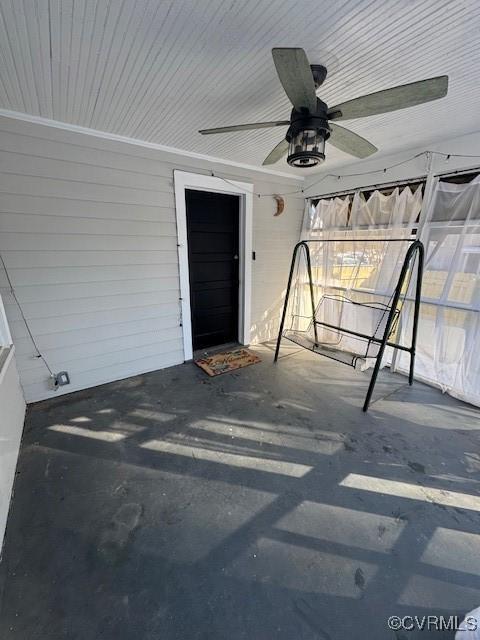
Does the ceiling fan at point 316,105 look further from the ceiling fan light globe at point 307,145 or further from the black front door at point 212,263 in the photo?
the black front door at point 212,263

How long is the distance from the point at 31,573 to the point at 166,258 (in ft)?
8.28

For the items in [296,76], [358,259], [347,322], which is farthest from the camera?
[347,322]

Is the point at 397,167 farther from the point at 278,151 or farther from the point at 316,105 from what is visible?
the point at 316,105

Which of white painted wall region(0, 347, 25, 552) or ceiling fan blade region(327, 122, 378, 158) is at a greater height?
ceiling fan blade region(327, 122, 378, 158)

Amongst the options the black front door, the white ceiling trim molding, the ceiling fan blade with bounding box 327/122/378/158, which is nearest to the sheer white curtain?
the ceiling fan blade with bounding box 327/122/378/158

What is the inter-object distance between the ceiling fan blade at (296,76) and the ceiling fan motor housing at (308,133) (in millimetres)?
39

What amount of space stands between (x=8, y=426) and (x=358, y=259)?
3717mm

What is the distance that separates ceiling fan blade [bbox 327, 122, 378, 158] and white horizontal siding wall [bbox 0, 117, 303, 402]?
5.73 feet

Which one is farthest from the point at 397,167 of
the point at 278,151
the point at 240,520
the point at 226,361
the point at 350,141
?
the point at 240,520

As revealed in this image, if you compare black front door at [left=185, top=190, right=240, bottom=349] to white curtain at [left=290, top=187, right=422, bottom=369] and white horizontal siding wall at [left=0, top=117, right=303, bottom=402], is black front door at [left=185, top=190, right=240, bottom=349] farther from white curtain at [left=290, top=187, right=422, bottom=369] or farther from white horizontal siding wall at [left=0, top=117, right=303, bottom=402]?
white curtain at [left=290, top=187, right=422, bottom=369]

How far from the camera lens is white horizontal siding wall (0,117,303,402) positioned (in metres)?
2.12

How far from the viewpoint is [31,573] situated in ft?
3.94

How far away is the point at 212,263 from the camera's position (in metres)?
3.44

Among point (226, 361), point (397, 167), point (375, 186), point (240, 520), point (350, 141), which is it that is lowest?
point (240, 520)
